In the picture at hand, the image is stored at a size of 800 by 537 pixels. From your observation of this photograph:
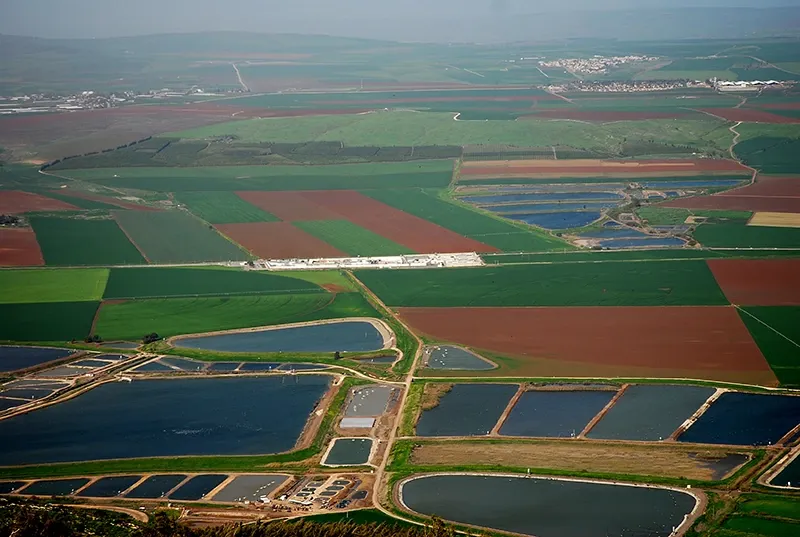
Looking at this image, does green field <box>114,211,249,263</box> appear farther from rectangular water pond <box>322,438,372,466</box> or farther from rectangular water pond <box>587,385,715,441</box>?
rectangular water pond <box>587,385,715,441</box>

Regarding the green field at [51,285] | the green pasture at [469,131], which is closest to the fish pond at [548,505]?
the green field at [51,285]

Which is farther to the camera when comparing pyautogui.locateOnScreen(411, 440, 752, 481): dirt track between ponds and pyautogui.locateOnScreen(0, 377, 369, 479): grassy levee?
pyautogui.locateOnScreen(0, 377, 369, 479): grassy levee

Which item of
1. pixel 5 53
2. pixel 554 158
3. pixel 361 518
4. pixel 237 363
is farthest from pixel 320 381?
pixel 5 53

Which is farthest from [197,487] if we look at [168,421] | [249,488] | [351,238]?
[351,238]

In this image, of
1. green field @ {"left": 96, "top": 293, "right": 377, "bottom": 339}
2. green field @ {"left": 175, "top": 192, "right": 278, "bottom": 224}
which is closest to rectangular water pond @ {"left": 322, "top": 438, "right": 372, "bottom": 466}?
green field @ {"left": 96, "top": 293, "right": 377, "bottom": 339}

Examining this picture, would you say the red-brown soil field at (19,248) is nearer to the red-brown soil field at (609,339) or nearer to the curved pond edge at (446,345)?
the red-brown soil field at (609,339)
